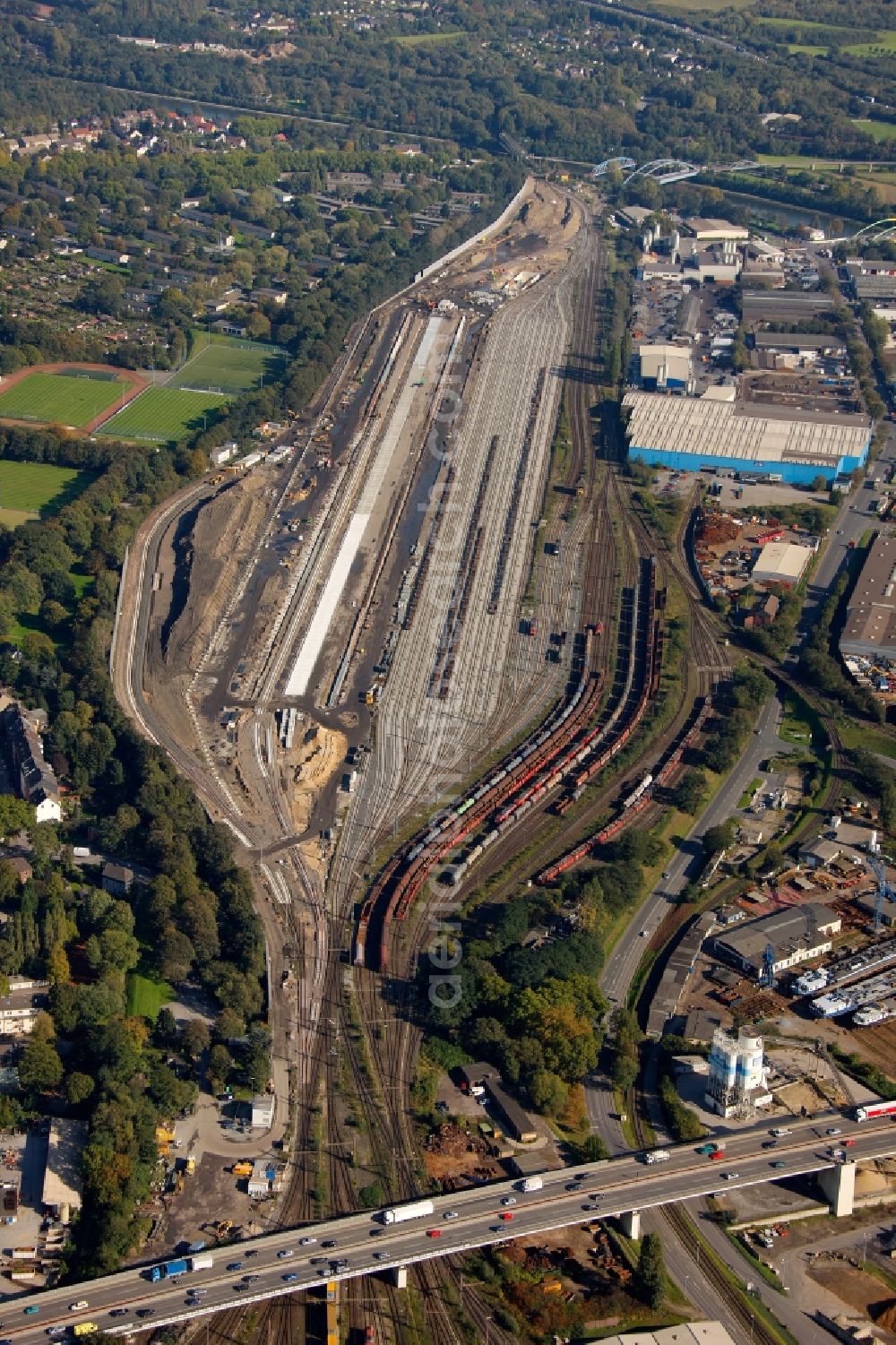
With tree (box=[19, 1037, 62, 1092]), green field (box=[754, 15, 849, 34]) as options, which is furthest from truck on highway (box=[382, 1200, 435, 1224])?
green field (box=[754, 15, 849, 34])

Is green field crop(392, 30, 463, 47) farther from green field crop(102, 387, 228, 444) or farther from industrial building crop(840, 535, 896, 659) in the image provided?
industrial building crop(840, 535, 896, 659)

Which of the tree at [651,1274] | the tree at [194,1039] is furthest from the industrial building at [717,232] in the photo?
the tree at [651,1274]

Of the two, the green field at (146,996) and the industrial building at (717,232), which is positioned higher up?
the industrial building at (717,232)

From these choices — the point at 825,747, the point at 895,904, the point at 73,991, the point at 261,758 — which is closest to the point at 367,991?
the point at 73,991

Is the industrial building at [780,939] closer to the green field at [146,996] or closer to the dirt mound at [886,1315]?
the dirt mound at [886,1315]

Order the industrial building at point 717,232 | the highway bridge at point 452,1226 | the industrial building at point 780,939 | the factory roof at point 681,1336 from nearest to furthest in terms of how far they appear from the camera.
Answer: the highway bridge at point 452,1226 < the factory roof at point 681,1336 < the industrial building at point 780,939 < the industrial building at point 717,232
